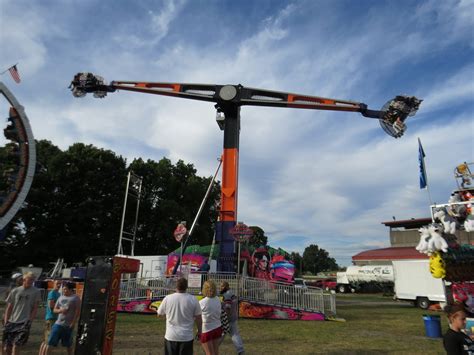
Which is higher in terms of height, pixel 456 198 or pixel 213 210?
pixel 213 210

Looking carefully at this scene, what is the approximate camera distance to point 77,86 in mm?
29484

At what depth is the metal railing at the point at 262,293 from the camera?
17.4m

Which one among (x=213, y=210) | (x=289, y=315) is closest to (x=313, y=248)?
(x=213, y=210)

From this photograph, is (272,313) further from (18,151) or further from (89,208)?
(89,208)

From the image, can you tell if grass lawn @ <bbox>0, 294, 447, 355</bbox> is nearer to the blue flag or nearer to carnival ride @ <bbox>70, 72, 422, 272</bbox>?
the blue flag

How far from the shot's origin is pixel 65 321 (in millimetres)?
7215

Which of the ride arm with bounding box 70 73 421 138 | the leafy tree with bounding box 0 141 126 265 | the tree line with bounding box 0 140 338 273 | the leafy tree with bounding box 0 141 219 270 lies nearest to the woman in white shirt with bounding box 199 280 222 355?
the ride arm with bounding box 70 73 421 138

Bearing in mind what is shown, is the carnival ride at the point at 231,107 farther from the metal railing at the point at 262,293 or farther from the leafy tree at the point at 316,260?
the leafy tree at the point at 316,260

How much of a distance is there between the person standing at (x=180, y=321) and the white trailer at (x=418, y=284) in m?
22.5

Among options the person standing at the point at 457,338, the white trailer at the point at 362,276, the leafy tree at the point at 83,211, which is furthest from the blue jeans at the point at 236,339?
the white trailer at the point at 362,276

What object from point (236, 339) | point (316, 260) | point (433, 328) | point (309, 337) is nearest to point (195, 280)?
point (309, 337)

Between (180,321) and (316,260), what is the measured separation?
6690 inches

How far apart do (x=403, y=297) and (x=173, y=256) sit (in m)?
16.4

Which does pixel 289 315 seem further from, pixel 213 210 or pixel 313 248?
pixel 313 248
